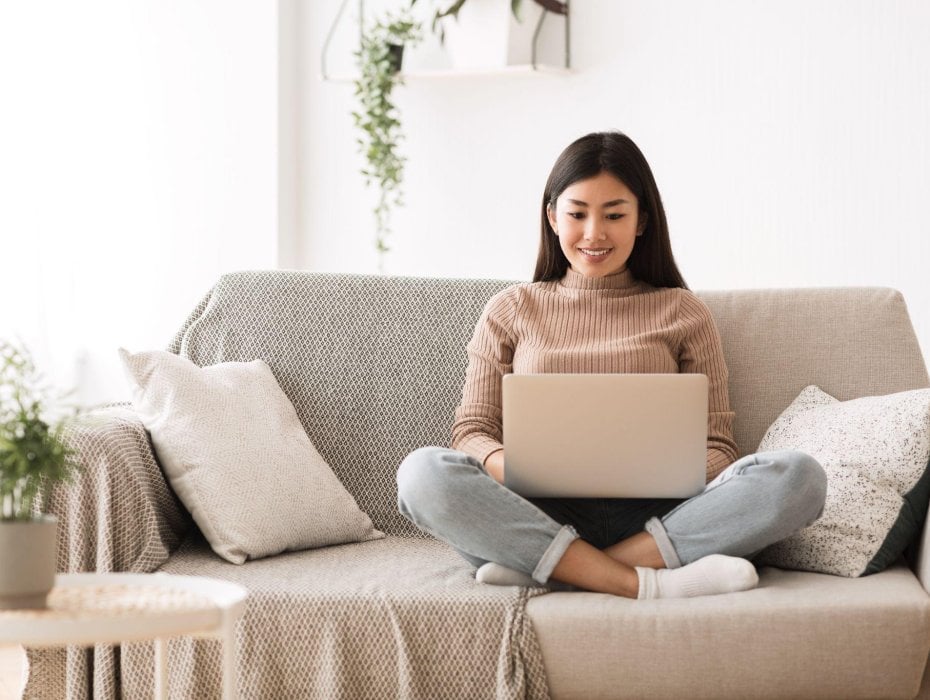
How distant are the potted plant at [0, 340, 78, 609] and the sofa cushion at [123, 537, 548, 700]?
1.65 feet

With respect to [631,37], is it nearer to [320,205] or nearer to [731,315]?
[320,205]

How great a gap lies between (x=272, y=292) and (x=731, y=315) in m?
0.88

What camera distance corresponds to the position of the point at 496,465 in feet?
6.77

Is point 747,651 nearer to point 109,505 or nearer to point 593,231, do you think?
point 593,231

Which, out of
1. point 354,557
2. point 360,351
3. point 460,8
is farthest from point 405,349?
point 460,8

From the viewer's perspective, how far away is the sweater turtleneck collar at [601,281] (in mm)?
2307

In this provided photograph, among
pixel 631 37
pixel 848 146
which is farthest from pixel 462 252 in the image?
pixel 848 146

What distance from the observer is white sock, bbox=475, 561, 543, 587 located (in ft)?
6.08

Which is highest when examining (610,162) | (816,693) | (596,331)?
(610,162)

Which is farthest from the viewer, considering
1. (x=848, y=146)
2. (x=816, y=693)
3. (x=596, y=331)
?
(x=848, y=146)

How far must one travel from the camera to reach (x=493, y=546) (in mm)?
1843

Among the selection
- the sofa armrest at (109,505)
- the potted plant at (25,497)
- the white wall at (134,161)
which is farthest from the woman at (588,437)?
the white wall at (134,161)

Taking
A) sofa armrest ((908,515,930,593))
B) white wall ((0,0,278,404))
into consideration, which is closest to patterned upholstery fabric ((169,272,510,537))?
sofa armrest ((908,515,930,593))

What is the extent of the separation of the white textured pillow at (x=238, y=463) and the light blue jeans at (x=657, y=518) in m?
0.28
